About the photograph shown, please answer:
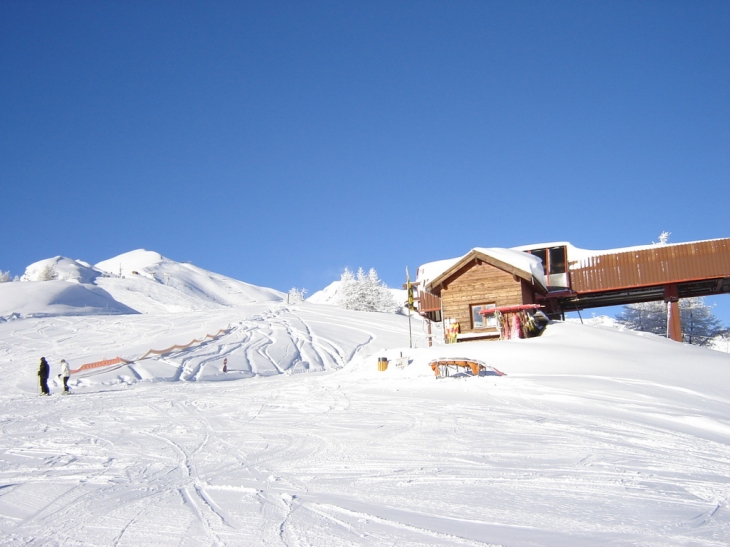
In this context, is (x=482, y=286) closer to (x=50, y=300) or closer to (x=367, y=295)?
(x=367, y=295)

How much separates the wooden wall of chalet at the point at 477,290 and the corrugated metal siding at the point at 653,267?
579 cm

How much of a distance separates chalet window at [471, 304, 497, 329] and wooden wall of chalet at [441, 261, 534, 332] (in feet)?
0.62

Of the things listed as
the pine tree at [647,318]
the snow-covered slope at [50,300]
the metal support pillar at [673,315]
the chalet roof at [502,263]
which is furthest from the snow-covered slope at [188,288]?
the metal support pillar at [673,315]

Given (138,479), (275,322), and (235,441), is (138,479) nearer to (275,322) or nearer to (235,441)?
(235,441)

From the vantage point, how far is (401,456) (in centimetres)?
698

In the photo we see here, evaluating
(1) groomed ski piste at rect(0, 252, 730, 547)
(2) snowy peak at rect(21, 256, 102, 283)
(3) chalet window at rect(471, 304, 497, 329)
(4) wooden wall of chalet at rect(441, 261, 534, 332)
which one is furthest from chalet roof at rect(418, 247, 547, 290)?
(2) snowy peak at rect(21, 256, 102, 283)

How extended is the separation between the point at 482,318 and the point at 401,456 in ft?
62.5

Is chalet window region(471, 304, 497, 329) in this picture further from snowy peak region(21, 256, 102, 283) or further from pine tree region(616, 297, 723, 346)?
snowy peak region(21, 256, 102, 283)

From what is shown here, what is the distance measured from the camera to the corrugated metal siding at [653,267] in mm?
27188

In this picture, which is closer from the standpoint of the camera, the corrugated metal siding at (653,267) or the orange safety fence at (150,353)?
the orange safety fence at (150,353)

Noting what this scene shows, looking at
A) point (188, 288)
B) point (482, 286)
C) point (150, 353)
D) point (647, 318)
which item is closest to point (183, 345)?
point (150, 353)

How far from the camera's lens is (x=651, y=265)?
28469mm

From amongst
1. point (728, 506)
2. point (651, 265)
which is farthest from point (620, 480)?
point (651, 265)

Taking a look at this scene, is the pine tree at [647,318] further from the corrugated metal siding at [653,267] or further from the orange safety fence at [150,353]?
the orange safety fence at [150,353]
